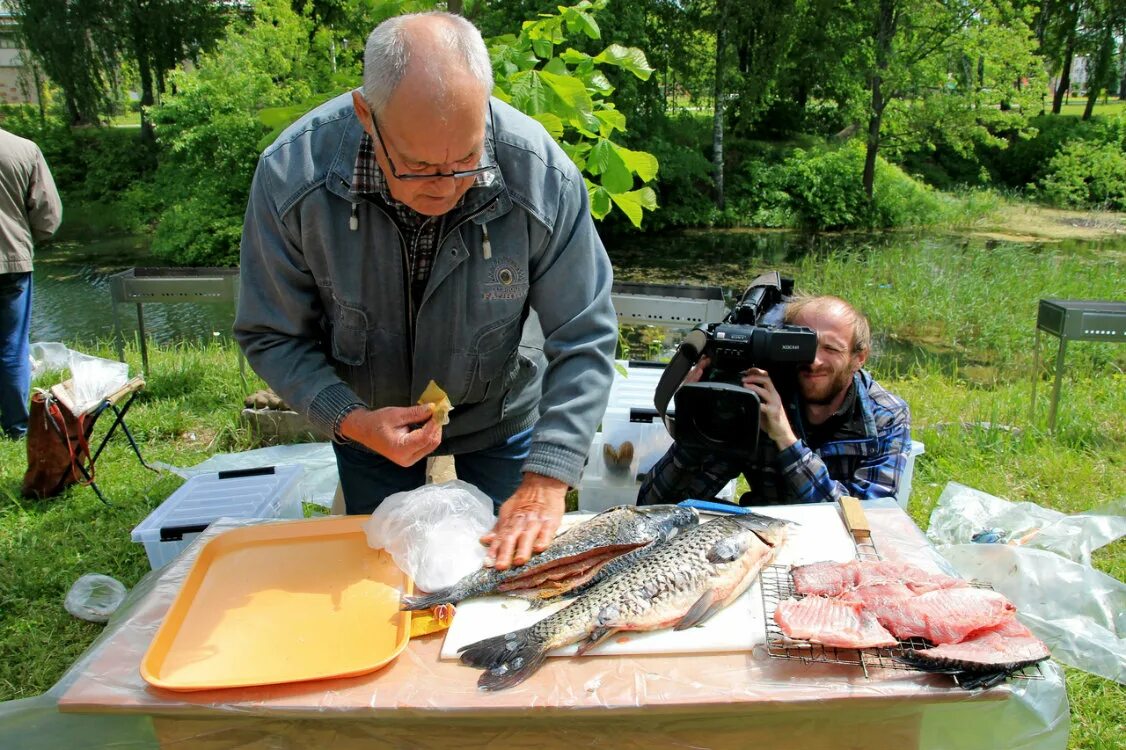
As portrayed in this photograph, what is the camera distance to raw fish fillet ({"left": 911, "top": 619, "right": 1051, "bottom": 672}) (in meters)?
1.43

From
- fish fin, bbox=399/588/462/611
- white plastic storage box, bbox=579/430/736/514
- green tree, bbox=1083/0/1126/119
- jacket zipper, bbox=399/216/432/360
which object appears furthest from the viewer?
green tree, bbox=1083/0/1126/119

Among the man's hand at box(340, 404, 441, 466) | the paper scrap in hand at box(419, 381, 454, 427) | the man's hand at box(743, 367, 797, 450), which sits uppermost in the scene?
the paper scrap in hand at box(419, 381, 454, 427)

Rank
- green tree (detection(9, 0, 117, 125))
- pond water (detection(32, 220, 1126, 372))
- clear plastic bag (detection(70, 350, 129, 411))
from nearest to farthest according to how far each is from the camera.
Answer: clear plastic bag (detection(70, 350, 129, 411))
pond water (detection(32, 220, 1126, 372))
green tree (detection(9, 0, 117, 125))

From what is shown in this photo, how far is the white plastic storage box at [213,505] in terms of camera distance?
8.55 feet

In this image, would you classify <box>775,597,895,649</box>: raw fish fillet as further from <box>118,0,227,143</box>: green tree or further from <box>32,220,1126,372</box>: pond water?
<box>118,0,227,143</box>: green tree

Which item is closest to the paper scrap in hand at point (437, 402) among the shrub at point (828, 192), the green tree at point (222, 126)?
the green tree at point (222, 126)

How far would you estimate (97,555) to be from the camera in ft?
10.8

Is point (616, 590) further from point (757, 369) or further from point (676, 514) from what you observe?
point (757, 369)

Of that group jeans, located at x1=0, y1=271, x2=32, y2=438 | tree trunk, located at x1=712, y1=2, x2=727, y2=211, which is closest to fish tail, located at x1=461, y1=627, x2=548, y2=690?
jeans, located at x1=0, y1=271, x2=32, y2=438

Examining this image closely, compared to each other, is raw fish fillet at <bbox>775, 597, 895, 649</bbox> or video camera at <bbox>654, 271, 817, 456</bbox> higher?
video camera at <bbox>654, 271, 817, 456</bbox>

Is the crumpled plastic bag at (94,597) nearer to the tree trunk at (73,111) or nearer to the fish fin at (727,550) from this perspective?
the fish fin at (727,550)

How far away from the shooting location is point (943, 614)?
1536mm

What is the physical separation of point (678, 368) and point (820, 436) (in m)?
0.53

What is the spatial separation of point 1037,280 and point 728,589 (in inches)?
336
